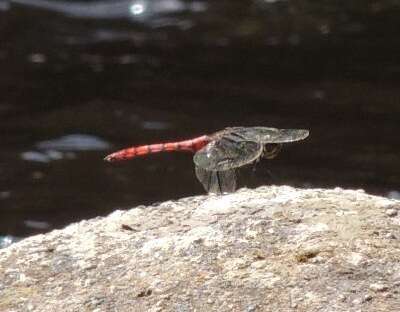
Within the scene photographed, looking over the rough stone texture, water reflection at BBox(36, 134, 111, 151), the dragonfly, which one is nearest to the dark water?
water reflection at BBox(36, 134, 111, 151)

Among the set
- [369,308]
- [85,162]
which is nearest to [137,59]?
[85,162]

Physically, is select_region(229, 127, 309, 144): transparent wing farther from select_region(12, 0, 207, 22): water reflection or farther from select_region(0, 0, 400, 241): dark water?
select_region(12, 0, 207, 22): water reflection

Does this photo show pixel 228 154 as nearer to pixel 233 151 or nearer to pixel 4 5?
pixel 233 151

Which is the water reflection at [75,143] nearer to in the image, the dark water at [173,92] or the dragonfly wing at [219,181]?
the dark water at [173,92]

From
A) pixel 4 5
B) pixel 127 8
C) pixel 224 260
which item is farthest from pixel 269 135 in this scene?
pixel 4 5

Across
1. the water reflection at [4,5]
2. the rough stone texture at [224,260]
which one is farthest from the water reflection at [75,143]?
the rough stone texture at [224,260]

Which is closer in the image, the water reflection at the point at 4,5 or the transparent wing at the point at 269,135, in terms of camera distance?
the transparent wing at the point at 269,135
